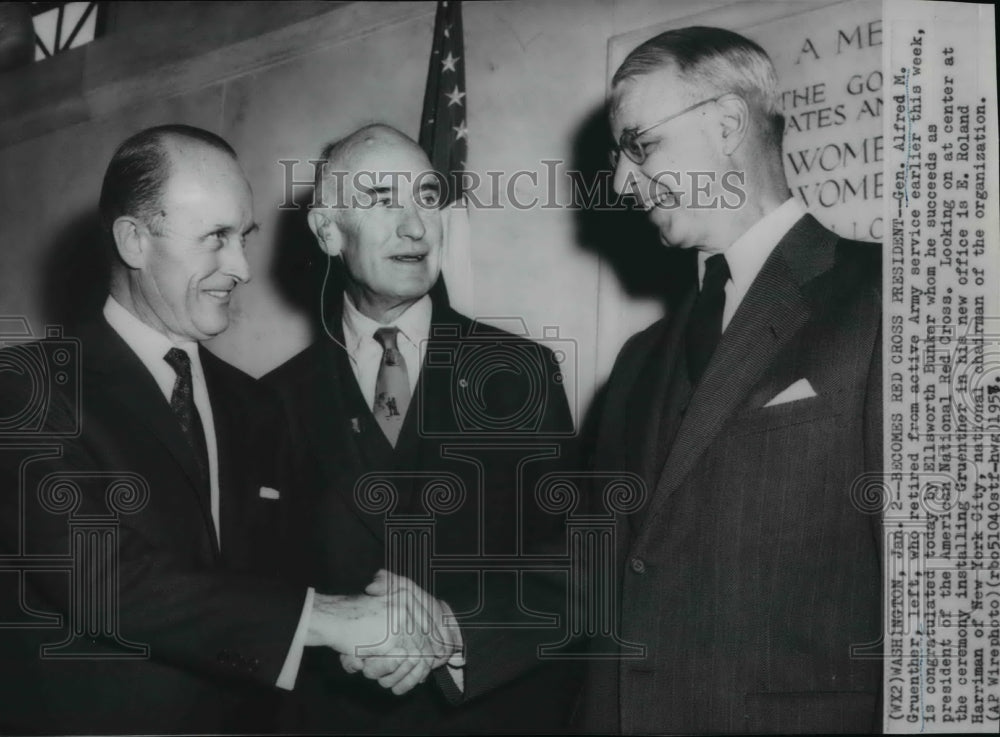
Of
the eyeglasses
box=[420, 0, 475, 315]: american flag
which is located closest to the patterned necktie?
box=[420, 0, 475, 315]: american flag

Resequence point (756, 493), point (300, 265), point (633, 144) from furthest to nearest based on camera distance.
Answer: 1. point (300, 265)
2. point (633, 144)
3. point (756, 493)

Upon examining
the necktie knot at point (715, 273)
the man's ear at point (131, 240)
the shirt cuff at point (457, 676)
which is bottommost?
the shirt cuff at point (457, 676)

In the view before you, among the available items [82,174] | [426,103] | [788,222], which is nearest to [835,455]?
[788,222]

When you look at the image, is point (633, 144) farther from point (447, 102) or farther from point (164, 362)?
point (164, 362)

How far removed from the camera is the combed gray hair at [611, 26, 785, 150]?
405 cm

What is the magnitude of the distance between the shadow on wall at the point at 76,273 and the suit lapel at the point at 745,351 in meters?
1.93

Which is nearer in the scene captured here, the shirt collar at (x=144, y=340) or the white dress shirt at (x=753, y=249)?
the white dress shirt at (x=753, y=249)

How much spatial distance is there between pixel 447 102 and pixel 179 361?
124cm

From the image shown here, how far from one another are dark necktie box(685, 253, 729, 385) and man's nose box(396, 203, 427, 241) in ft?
3.00

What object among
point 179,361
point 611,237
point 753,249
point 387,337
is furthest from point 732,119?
point 179,361

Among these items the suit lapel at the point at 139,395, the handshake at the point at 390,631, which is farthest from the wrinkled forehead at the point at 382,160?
the handshake at the point at 390,631

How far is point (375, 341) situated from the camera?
4129 millimetres

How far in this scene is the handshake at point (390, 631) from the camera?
153 inches

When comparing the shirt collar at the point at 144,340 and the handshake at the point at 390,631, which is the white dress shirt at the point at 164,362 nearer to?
the shirt collar at the point at 144,340
